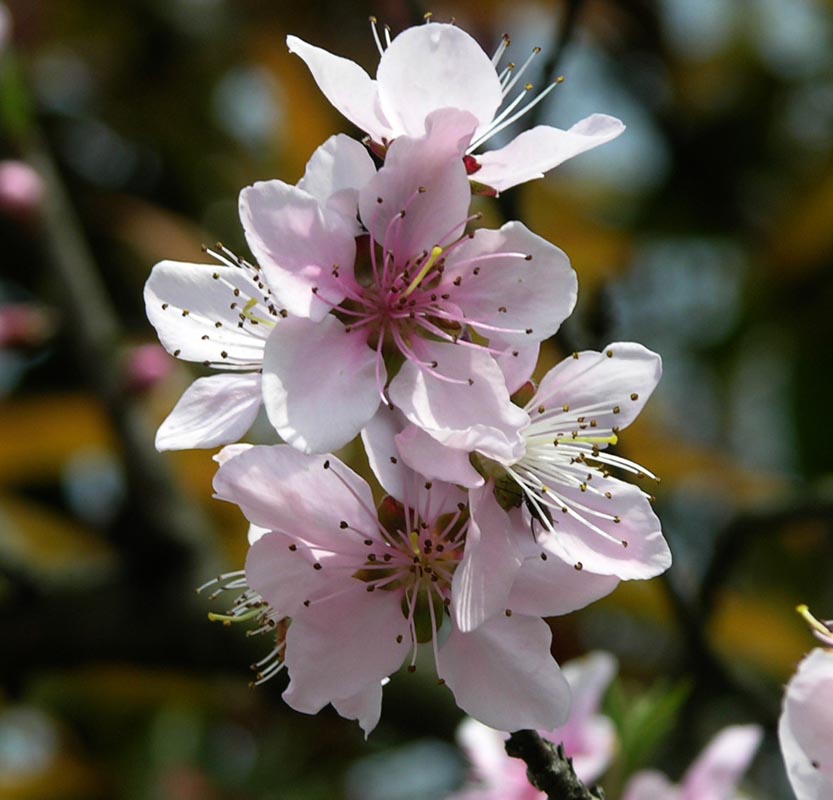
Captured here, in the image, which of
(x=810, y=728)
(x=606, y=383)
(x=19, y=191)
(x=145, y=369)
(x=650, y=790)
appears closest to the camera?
(x=810, y=728)

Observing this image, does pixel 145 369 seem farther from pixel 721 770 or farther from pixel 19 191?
pixel 721 770

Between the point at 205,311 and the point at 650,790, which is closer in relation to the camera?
the point at 205,311

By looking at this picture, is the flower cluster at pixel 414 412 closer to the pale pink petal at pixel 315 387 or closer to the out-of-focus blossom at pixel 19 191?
the pale pink petal at pixel 315 387

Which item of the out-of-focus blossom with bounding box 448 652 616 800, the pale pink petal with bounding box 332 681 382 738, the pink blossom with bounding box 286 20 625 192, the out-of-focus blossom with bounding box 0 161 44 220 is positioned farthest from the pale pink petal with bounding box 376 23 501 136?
the out-of-focus blossom with bounding box 0 161 44 220

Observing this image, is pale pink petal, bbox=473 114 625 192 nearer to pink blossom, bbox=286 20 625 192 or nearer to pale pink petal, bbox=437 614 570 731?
pink blossom, bbox=286 20 625 192

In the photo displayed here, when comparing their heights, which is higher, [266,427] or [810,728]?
[810,728]

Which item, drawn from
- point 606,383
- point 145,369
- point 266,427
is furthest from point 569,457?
point 145,369

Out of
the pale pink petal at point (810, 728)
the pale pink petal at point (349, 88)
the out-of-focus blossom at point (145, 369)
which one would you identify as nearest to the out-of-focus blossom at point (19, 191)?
the out-of-focus blossom at point (145, 369)
